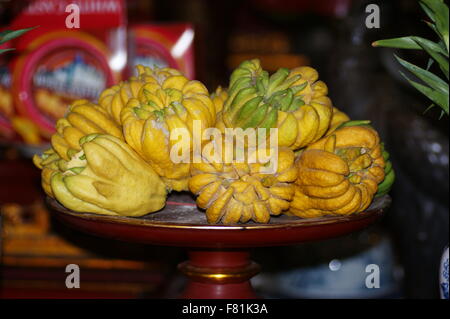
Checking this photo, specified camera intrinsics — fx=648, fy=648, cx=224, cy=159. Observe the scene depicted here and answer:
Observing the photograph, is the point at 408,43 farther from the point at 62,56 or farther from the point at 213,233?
the point at 62,56

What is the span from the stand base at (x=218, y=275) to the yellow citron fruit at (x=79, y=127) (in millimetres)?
303

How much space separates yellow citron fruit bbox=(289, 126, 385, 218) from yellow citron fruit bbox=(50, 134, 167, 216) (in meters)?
0.28

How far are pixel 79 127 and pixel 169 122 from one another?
0.23 meters

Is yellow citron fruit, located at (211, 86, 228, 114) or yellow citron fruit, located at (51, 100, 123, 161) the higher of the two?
yellow citron fruit, located at (211, 86, 228, 114)

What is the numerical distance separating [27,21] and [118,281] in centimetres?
86

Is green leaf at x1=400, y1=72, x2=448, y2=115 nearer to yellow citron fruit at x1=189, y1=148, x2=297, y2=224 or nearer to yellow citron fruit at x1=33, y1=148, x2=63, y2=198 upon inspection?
yellow citron fruit at x1=189, y1=148, x2=297, y2=224

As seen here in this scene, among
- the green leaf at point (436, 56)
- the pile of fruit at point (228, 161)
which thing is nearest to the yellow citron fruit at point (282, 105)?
the pile of fruit at point (228, 161)

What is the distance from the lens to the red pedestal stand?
3.70 ft

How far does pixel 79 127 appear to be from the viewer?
130 cm

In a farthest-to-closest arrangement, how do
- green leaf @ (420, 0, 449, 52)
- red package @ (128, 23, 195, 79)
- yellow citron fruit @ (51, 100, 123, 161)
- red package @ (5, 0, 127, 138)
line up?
red package @ (128, 23, 195, 79)
red package @ (5, 0, 127, 138)
yellow citron fruit @ (51, 100, 123, 161)
green leaf @ (420, 0, 449, 52)

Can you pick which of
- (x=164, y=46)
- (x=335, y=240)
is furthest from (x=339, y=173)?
(x=335, y=240)

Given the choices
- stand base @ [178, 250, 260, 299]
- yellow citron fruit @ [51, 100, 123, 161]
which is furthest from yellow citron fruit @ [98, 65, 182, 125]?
stand base @ [178, 250, 260, 299]

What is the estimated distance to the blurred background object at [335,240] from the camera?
205cm
